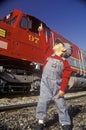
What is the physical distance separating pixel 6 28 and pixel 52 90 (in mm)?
5582

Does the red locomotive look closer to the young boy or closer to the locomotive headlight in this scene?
the locomotive headlight

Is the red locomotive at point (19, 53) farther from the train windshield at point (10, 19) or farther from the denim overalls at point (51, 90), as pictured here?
the denim overalls at point (51, 90)

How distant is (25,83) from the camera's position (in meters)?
10.8

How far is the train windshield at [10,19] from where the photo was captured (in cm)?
1043

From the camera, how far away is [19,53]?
389 inches

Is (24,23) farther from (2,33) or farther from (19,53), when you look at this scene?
(2,33)

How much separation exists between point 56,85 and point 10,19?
7060 mm

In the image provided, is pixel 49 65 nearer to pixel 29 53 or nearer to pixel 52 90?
pixel 52 90

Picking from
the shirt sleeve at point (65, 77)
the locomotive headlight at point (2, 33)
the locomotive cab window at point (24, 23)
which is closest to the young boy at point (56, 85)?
the shirt sleeve at point (65, 77)

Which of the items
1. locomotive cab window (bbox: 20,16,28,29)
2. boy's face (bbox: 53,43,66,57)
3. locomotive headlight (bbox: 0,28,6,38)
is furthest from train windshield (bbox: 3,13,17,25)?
boy's face (bbox: 53,43,66,57)

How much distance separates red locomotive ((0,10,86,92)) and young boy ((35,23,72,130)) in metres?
5.01

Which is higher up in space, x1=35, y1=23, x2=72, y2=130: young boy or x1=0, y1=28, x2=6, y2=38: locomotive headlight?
x1=0, y1=28, x2=6, y2=38: locomotive headlight

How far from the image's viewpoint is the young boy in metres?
4.20

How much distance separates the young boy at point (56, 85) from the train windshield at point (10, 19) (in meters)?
6.23
